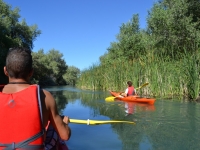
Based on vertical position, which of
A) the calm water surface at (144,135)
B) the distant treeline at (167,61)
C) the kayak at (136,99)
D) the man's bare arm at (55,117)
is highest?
the distant treeline at (167,61)

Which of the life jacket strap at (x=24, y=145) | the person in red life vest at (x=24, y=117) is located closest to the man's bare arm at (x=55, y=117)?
the person in red life vest at (x=24, y=117)

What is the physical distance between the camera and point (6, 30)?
942 inches

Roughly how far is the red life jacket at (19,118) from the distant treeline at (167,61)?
386 inches

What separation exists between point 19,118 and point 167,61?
11837mm

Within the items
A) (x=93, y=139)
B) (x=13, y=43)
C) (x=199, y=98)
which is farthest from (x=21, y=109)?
(x=13, y=43)

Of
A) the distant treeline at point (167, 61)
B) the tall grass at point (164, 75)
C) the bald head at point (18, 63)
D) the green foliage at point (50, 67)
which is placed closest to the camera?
the bald head at point (18, 63)

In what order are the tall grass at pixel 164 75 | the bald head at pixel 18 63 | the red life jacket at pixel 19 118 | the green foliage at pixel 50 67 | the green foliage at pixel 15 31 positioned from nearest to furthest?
1. the red life jacket at pixel 19 118
2. the bald head at pixel 18 63
3. the tall grass at pixel 164 75
4. the green foliage at pixel 15 31
5. the green foliage at pixel 50 67

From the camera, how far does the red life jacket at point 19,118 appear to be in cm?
174

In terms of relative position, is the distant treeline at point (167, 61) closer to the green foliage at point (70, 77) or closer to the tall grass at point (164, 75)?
the tall grass at point (164, 75)

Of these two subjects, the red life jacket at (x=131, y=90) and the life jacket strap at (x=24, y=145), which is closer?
the life jacket strap at (x=24, y=145)

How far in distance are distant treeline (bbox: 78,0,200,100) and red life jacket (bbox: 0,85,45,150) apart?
9.80 metres

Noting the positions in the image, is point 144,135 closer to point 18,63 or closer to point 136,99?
point 18,63

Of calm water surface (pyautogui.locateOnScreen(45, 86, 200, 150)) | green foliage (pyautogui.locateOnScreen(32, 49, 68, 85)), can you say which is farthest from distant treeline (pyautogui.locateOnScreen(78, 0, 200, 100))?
green foliage (pyautogui.locateOnScreen(32, 49, 68, 85))

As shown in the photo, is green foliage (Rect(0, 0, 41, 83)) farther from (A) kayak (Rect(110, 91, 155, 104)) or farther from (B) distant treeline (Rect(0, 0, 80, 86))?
(A) kayak (Rect(110, 91, 155, 104))
